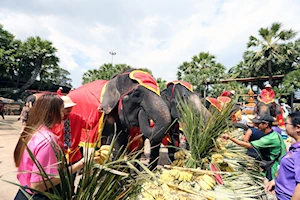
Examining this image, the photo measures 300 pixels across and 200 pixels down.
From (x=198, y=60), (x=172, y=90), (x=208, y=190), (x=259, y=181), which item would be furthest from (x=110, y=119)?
(x=198, y=60)

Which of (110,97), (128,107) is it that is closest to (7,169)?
(110,97)

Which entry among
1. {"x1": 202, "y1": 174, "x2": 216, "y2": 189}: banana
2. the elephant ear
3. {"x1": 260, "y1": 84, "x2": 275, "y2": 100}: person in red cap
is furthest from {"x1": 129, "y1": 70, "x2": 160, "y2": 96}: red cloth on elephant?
{"x1": 260, "y1": 84, "x2": 275, "y2": 100}: person in red cap

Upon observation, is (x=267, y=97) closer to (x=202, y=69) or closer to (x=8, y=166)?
(x=8, y=166)

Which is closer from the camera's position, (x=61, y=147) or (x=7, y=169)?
(x=61, y=147)

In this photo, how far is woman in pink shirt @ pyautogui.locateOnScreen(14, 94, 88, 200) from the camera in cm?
136

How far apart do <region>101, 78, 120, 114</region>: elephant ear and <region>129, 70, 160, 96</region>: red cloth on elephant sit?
27 centimetres

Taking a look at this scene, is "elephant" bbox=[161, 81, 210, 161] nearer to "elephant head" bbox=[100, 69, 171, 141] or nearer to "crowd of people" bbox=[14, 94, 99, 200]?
"elephant head" bbox=[100, 69, 171, 141]

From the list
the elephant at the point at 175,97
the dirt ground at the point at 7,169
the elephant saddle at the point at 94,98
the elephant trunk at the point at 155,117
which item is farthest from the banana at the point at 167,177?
the elephant at the point at 175,97

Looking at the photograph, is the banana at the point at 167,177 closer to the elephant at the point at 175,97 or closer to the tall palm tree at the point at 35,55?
the elephant at the point at 175,97

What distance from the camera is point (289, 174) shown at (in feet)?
6.45

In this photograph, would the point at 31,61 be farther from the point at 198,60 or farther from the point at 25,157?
the point at 25,157

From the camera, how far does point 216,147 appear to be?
2.42 metres

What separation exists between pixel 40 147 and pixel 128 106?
160 cm

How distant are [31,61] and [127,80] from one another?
81.3 ft
